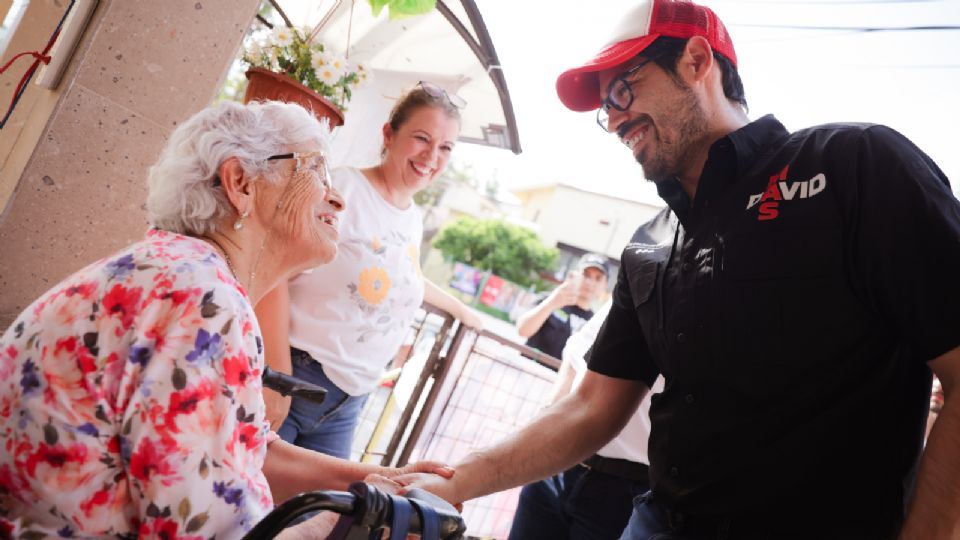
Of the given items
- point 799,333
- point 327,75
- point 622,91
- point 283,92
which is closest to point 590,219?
point 327,75

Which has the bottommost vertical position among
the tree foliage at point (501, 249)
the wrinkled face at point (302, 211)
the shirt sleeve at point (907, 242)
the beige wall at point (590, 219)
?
the wrinkled face at point (302, 211)

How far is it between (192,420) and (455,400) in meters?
3.53

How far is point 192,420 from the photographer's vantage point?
1.03 m

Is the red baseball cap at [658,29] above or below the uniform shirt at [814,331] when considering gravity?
above

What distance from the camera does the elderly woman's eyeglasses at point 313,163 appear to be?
5.65 ft

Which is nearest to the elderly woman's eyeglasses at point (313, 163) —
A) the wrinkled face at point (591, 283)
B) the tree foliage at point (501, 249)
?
the wrinkled face at point (591, 283)

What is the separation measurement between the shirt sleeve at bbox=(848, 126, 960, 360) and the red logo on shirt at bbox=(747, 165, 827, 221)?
0.34ft

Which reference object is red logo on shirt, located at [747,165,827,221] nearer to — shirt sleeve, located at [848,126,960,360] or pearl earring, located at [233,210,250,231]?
shirt sleeve, located at [848,126,960,360]

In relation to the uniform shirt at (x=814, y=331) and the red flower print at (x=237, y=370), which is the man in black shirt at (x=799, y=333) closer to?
the uniform shirt at (x=814, y=331)

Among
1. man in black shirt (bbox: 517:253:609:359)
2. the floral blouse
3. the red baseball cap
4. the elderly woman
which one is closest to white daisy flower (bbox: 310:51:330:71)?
the red baseball cap

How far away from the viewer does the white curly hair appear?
1.49 metres

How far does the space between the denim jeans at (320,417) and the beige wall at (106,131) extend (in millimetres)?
961

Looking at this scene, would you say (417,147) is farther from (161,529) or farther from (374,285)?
(161,529)

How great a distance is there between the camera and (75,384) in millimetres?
1062
